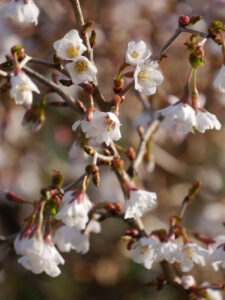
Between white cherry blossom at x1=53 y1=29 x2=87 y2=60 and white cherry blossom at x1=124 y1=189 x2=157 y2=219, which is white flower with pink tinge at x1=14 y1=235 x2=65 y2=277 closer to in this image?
white cherry blossom at x1=124 y1=189 x2=157 y2=219

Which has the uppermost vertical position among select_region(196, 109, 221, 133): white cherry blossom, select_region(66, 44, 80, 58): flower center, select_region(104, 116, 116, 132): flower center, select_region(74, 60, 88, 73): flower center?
select_region(66, 44, 80, 58): flower center

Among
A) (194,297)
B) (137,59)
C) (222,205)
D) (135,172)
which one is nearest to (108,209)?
(135,172)

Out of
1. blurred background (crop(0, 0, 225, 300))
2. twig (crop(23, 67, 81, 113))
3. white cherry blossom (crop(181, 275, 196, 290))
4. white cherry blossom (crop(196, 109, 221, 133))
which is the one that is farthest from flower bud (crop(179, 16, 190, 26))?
blurred background (crop(0, 0, 225, 300))

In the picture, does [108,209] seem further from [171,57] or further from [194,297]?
[171,57]

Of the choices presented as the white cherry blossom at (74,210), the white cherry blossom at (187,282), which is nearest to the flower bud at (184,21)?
the white cherry blossom at (74,210)

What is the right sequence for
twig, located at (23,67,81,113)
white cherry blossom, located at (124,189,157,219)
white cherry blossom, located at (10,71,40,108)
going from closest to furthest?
white cherry blossom, located at (10,71,40,108)
white cherry blossom, located at (124,189,157,219)
twig, located at (23,67,81,113)

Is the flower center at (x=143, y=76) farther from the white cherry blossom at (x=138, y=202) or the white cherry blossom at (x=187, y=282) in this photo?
the white cherry blossom at (x=187, y=282)

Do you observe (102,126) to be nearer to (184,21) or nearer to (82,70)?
(82,70)
